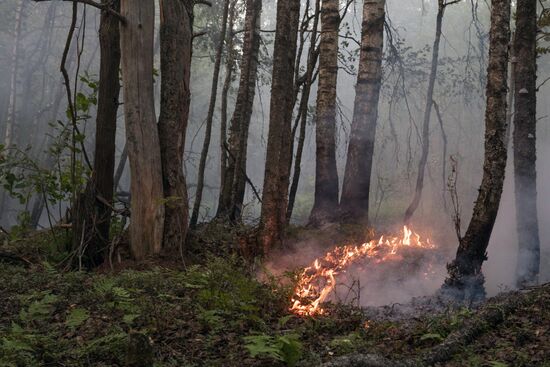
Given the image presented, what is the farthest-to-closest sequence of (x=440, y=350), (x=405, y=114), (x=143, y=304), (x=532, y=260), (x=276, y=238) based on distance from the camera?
1. (x=405, y=114)
2. (x=532, y=260)
3. (x=276, y=238)
4. (x=143, y=304)
5. (x=440, y=350)

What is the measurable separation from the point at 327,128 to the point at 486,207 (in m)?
4.25

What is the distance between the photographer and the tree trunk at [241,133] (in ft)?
34.9

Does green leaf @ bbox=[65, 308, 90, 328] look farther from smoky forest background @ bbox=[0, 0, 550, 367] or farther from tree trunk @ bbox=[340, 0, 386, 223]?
tree trunk @ bbox=[340, 0, 386, 223]

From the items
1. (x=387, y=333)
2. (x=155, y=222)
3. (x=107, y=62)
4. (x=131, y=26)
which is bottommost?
(x=387, y=333)

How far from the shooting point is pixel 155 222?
21.7ft

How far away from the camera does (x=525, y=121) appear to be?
9.28 metres

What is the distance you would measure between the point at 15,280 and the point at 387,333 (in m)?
3.99

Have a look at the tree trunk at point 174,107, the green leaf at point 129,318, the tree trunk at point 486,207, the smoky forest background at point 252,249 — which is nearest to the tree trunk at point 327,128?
the smoky forest background at point 252,249

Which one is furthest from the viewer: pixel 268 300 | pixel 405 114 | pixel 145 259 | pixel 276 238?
pixel 405 114

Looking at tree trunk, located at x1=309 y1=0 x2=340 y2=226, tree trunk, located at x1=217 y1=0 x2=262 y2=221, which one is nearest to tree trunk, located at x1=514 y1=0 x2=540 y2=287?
tree trunk, located at x1=309 y1=0 x2=340 y2=226

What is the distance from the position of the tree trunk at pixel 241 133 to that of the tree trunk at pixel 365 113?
2.21m

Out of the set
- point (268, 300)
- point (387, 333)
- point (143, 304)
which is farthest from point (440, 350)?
point (143, 304)

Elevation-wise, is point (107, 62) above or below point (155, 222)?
above

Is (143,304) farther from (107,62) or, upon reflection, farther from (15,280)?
(107,62)
